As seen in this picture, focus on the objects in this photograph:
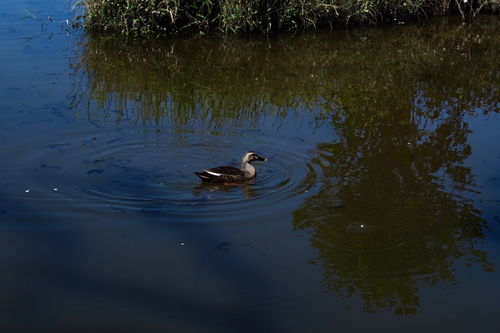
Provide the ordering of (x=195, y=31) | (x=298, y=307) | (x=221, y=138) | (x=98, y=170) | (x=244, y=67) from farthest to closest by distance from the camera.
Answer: (x=195, y=31) < (x=244, y=67) < (x=221, y=138) < (x=98, y=170) < (x=298, y=307)

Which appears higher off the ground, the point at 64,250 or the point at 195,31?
the point at 195,31

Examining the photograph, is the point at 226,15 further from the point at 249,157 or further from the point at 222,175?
the point at 222,175

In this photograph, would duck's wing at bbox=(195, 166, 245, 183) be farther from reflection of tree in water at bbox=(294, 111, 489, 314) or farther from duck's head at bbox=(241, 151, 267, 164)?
reflection of tree in water at bbox=(294, 111, 489, 314)

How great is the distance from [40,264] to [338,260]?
3.04 m

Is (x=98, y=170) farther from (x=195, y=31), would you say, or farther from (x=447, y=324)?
(x=195, y=31)

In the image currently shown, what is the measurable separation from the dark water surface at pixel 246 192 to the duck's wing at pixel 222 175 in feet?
0.50

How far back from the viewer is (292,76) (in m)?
15.1

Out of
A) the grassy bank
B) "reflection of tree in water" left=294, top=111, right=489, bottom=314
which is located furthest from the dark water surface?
the grassy bank

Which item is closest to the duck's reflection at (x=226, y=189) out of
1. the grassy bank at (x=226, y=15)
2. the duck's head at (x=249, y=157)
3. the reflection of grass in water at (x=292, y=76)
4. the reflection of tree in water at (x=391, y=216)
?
the duck's head at (x=249, y=157)

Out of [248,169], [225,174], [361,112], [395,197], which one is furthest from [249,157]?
[361,112]

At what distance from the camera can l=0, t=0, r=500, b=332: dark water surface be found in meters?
7.13

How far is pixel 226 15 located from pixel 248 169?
8.02 metres

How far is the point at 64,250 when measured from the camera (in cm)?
795

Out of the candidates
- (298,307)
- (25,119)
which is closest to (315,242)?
(298,307)
